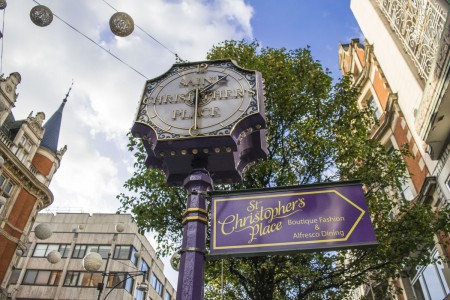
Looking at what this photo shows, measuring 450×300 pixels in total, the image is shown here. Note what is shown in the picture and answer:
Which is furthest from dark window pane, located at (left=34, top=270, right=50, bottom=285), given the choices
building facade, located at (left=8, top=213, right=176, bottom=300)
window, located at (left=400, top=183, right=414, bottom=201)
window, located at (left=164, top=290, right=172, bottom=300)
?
window, located at (left=400, top=183, right=414, bottom=201)

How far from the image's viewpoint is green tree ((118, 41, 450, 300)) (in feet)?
36.8

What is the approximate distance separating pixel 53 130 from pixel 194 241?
119 ft

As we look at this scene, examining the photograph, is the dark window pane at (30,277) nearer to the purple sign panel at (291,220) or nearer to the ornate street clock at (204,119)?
the ornate street clock at (204,119)

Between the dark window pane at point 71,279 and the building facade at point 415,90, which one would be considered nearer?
the building facade at point 415,90

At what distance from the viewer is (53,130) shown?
35.6m

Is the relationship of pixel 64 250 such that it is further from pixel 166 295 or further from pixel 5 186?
pixel 166 295

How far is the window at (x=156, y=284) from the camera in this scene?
46.6m

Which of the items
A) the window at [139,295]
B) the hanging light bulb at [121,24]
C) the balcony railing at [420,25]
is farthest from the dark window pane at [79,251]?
the balcony railing at [420,25]

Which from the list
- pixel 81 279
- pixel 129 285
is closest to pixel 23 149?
pixel 81 279

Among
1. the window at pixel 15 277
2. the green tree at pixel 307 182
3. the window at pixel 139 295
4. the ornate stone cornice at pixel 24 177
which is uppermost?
the ornate stone cornice at pixel 24 177

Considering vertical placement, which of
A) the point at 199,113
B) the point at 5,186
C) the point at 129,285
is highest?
the point at 5,186

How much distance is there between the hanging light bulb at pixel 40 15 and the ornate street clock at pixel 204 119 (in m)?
4.51

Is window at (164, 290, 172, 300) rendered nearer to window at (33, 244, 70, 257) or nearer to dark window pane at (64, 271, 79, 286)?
dark window pane at (64, 271, 79, 286)

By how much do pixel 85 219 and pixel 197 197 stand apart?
4518cm
